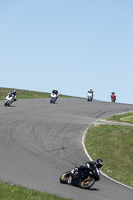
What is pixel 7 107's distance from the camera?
122 feet

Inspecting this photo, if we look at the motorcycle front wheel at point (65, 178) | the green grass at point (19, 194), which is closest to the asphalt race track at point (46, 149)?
the motorcycle front wheel at point (65, 178)

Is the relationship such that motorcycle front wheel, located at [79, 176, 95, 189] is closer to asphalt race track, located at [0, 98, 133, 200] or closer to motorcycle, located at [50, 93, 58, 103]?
asphalt race track, located at [0, 98, 133, 200]

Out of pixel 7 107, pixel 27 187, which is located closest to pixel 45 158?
pixel 27 187

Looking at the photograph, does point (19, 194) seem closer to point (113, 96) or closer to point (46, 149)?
point (46, 149)

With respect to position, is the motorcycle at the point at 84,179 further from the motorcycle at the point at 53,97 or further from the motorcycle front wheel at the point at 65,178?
the motorcycle at the point at 53,97

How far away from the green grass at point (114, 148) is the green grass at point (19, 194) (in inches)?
306

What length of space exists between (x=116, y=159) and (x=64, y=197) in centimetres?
1138

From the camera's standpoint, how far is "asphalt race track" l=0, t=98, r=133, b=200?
43.0ft

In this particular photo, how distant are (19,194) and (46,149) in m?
11.1

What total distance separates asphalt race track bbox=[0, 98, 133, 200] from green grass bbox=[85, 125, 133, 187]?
38.0 inches

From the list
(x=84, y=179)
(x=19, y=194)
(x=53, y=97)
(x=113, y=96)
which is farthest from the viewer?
(x=113, y=96)

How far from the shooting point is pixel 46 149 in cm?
2161

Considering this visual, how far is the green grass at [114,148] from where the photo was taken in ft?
65.4

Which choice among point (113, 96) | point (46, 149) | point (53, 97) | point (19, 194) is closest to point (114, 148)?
point (46, 149)
